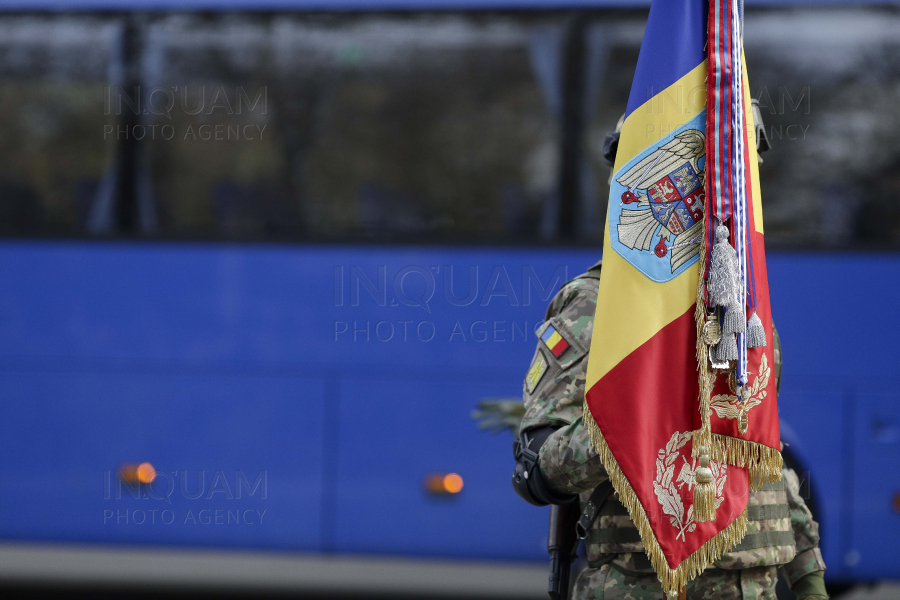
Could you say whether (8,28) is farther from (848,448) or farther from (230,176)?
(848,448)

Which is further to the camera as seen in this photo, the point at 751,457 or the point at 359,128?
the point at 359,128

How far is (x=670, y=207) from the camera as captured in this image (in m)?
1.59

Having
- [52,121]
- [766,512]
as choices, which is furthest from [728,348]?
[52,121]

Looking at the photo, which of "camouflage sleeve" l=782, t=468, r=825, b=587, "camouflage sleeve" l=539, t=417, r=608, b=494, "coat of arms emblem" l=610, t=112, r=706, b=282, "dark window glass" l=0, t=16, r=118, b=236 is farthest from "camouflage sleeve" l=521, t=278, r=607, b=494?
"dark window glass" l=0, t=16, r=118, b=236

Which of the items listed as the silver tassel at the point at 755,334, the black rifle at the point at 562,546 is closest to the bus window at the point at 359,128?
the black rifle at the point at 562,546

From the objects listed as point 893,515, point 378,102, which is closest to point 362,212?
point 378,102

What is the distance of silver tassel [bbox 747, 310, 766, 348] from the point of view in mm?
1521

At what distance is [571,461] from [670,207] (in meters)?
0.54

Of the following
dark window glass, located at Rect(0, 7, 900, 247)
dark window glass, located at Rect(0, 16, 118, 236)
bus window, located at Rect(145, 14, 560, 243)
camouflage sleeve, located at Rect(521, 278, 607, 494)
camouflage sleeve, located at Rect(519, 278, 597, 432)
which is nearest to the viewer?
camouflage sleeve, located at Rect(521, 278, 607, 494)

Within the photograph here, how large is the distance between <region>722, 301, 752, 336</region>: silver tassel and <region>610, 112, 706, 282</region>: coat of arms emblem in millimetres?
128

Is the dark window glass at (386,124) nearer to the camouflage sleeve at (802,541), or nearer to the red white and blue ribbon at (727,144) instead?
the camouflage sleeve at (802,541)

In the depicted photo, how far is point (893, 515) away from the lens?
3.59 meters

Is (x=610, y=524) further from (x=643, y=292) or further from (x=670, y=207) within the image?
(x=670, y=207)

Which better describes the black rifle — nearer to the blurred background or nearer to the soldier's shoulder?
the soldier's shoulder
